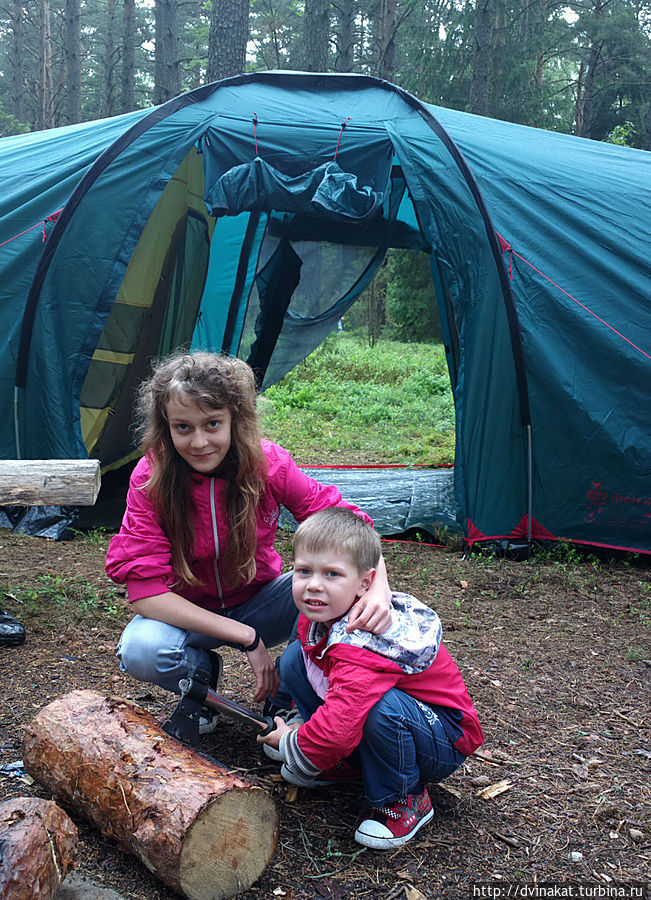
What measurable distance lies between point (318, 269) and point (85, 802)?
4983 mm

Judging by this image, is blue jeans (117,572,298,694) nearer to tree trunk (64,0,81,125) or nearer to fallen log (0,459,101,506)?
fallen log (0,459,101,506)

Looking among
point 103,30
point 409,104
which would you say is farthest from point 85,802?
point 103,30

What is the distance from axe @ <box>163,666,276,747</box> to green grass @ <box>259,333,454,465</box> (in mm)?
4959

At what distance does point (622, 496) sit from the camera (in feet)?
15.6

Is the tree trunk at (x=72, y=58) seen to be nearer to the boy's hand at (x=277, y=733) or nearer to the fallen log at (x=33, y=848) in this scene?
the boy's hand at (x=277, y=733)

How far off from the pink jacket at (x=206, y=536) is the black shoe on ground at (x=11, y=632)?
3.86 ft

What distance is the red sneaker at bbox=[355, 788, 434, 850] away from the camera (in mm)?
2020

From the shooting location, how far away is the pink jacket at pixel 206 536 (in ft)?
7.37

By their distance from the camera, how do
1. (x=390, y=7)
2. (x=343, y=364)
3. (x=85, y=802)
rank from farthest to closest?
(x=390, y=7), (x=343, y=364), (x=85, y=802)

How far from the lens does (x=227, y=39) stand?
831 cm

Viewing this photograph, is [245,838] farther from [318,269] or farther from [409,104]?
[318,269]

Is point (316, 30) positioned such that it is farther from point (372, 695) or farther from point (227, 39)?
point (372, 695)

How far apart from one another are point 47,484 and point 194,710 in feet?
3.33

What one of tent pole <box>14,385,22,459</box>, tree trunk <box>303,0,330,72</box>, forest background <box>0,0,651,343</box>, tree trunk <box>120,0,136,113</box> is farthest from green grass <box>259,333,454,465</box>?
tree trunk <box>120,0,136,113</box>
